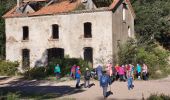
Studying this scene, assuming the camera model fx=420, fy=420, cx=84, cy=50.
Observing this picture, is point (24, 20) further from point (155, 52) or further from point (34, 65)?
point (155, 52)

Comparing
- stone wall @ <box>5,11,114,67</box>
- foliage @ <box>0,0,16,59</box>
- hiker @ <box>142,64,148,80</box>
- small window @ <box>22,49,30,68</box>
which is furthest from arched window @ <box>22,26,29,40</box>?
hiker @ <box>142,64,148,80</box>

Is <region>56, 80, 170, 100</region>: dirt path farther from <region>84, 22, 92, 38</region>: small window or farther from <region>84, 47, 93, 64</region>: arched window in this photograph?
<region>84, 22, 92, 38</region>: small window

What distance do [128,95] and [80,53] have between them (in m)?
15.5

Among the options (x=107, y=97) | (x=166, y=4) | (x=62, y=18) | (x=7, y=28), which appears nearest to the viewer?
(x=107, y=97)

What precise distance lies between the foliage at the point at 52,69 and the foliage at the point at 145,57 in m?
3.56

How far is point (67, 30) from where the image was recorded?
130 feet

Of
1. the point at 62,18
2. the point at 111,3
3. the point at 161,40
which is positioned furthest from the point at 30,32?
the point at 161,40

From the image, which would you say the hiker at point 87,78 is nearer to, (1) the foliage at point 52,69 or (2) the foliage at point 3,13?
(1) the foliage at point 52,69

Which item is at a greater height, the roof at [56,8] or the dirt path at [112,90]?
the roof at [56,8]

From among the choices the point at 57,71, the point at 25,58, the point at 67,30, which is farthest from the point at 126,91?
the point at 25,58

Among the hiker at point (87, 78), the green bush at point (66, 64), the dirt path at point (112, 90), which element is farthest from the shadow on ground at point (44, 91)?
the green bush at point (66, 64)

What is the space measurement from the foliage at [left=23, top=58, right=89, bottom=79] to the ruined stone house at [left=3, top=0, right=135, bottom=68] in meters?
2.36

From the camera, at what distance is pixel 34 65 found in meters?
41.2

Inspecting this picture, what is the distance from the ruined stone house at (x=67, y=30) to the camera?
3759cm
